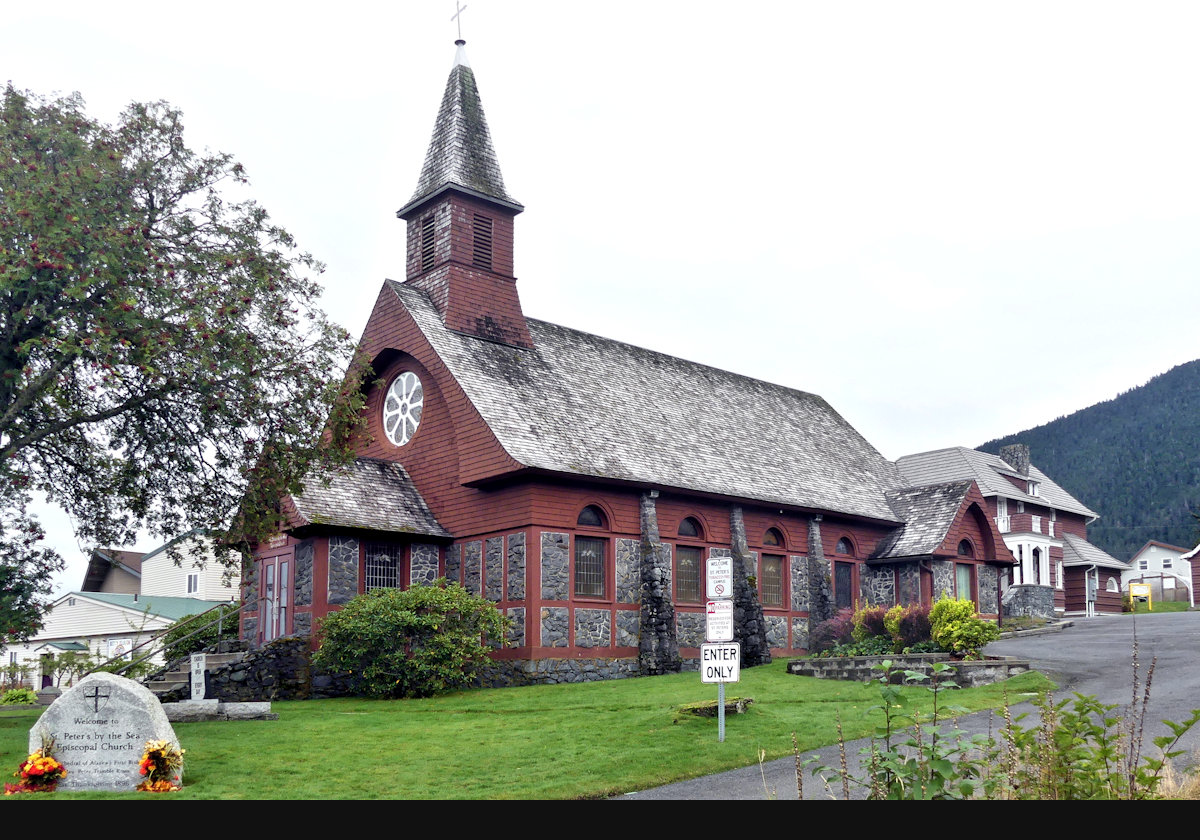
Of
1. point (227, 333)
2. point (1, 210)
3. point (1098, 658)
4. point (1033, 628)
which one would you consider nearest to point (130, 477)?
point (227, 333)

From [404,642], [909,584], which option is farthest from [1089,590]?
[404,642]

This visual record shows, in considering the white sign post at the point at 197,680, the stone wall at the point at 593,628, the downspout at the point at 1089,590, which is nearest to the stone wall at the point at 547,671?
the stone wall at the point at 593,628

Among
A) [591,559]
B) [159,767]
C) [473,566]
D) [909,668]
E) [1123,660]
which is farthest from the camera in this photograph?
[473,566]

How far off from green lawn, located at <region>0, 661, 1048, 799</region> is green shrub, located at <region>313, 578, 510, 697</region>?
0.69 meters

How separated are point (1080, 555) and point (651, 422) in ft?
113

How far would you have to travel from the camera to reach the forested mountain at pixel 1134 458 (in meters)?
109

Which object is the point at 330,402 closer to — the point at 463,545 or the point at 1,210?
the point at 1,210

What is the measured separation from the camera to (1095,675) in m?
22.7

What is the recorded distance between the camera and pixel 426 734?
17.4 metres

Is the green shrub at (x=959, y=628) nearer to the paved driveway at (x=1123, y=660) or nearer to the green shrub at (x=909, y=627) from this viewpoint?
the green shrub at (x=909, y=627)

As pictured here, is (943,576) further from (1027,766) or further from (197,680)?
(1027,766)

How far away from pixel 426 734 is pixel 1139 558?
8773 centimetres

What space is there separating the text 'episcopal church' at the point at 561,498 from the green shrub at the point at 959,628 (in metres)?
5.01

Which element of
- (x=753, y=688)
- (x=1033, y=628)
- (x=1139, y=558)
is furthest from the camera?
(x=1139, y=558)
